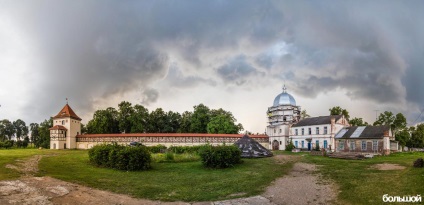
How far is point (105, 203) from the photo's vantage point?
420 inches

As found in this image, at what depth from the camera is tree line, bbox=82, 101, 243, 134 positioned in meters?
52.3

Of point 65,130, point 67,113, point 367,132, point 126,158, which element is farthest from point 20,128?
point 367,132

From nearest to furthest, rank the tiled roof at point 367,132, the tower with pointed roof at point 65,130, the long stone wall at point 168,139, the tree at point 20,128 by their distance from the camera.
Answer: the tiled roof at point 367,132 → the long stone wall at point 168,139 → the tower with pointed roof at point 65,130 → the tree at point 20,128

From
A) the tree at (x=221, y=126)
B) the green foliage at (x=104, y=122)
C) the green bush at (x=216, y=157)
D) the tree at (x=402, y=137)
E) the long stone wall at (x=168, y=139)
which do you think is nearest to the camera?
the green bush at (x=216, y=157)

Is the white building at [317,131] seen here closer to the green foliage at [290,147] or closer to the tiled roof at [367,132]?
the tiled roof at [367,132]

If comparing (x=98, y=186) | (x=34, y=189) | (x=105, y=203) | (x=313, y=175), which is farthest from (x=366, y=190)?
(x=34, y=189)

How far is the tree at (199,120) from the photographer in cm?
5612

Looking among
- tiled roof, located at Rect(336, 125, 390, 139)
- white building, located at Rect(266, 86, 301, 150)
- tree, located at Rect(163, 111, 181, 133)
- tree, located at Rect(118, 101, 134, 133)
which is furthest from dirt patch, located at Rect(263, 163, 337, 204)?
tree, located at Rect(163, 111, 181, 133)

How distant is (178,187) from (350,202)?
7.68 metres

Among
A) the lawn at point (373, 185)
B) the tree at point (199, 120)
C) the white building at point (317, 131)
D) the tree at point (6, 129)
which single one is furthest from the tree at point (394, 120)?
the tree at point (6, 129)

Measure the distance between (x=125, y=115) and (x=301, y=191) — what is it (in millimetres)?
47823

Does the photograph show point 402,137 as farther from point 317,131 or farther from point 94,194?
point 94,194

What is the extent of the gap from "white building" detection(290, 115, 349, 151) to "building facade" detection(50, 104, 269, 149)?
5.92 metres

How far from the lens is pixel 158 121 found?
58.5 metres
